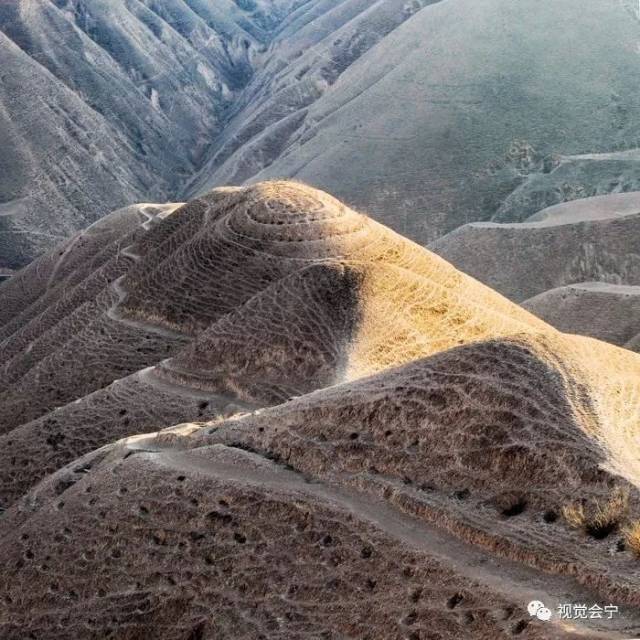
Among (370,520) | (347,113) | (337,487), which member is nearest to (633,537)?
(370,520)

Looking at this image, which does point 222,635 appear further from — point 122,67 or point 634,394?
point 122,67

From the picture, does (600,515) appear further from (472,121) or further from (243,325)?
(472,121)

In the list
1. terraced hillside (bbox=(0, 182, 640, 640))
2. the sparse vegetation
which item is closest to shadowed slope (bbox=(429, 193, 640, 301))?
terraced hillside (bbox=(0, 182, 640, 640))

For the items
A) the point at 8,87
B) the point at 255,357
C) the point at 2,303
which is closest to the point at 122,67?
the point at 8,87

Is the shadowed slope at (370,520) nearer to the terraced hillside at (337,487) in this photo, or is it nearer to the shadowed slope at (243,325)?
the terraced hillside at (337,487)

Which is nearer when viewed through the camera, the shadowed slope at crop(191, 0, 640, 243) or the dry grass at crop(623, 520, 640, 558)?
the dry grass at crop(623, 520, 640, 558)

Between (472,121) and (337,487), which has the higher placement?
(337,487)

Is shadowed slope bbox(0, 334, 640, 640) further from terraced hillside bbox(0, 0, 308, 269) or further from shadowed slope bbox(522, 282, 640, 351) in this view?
terraced hillside bbox(0, 0, 308, 269)

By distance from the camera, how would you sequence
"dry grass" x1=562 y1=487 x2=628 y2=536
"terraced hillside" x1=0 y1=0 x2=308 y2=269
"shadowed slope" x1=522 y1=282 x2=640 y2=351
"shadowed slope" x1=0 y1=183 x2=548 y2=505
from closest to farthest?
"dry grass" x1=562 y1=487 x2=628 y2=536 → "shadowed slope" x1=0 y1=183 x2=548 y2=505 → "shadowed slope" x1=522 y1=282 x2=640 y2=351 → "terraced hillside" x1=0 y1=0 x2=308 y2=269
